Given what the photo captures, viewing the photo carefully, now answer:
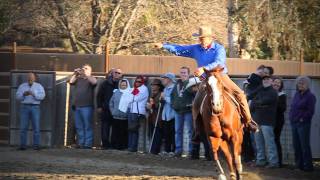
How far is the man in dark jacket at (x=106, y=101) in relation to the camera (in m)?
18.5

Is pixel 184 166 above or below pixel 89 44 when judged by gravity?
below

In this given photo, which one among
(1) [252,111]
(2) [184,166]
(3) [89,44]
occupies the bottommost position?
(2) [184,166]

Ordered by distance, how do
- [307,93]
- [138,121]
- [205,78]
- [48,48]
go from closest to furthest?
1. [205,78]
2. [307,93]
3. [138,121]
4. [48,48]

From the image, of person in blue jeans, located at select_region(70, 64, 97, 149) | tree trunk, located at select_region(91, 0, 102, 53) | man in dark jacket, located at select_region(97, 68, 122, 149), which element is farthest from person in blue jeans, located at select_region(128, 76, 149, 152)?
tree trunk, located at select_region(91, 0, 102, 53)

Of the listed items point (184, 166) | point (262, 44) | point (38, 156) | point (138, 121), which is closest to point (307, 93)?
point (184, 166)

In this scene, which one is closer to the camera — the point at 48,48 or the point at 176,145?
the point at 176,145

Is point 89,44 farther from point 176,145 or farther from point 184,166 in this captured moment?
point 184,166

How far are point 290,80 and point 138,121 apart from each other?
3.92 m

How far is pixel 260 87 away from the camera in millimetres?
15203

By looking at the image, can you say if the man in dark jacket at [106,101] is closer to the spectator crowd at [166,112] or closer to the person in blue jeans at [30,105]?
the spectator crowd at [166,112]

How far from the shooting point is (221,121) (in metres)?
12.3

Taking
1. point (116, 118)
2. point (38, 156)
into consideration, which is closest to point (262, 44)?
point (116, 118)

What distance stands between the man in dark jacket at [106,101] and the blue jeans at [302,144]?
5394 millimetres

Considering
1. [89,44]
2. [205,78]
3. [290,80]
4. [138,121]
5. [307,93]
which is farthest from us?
[89,44]
